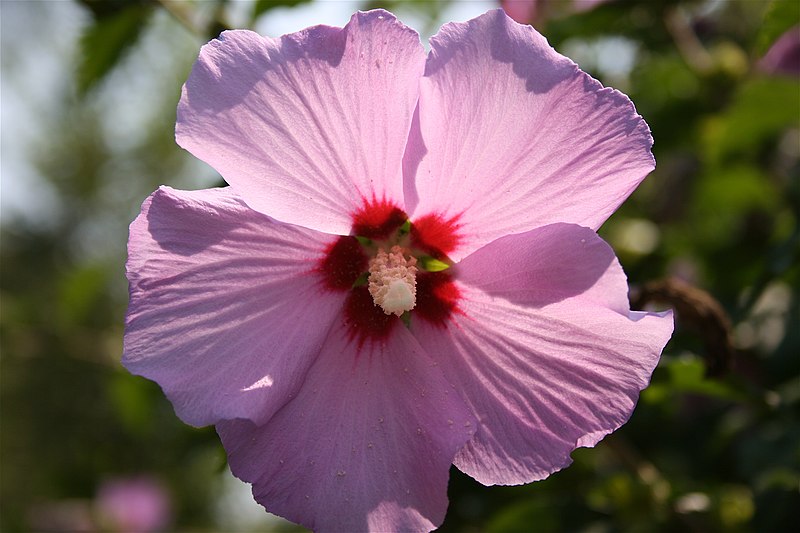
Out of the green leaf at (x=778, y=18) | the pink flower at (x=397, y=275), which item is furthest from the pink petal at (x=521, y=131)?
the green leaf at (x=778, y=18)

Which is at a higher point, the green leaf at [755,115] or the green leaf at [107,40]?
the green leaf at [755,115]

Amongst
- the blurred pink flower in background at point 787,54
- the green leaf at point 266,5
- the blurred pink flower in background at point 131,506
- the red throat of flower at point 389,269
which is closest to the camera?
the red throat of flower at point 389,269

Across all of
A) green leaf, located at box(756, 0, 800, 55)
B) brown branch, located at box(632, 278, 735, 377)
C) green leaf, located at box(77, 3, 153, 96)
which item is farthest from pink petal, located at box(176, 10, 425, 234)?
green leaf, located at box(77, 3, 153, 96)

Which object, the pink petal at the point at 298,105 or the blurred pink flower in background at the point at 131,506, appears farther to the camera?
the blurred pink flower in background at the point at 131,506

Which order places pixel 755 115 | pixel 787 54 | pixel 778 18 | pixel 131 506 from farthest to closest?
pixel 131 506, pixel 787 54, pixel 755 115, pixel 778 18

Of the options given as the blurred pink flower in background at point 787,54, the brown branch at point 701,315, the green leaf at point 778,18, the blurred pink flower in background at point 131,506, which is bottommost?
the blurred pink flower in background at point 131,506

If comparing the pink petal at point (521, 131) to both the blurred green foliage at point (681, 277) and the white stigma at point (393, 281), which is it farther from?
the blurred green foliage at point (681, 277)

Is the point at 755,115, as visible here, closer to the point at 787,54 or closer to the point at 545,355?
the point at 787,54

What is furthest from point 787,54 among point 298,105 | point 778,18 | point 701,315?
point 298,105
